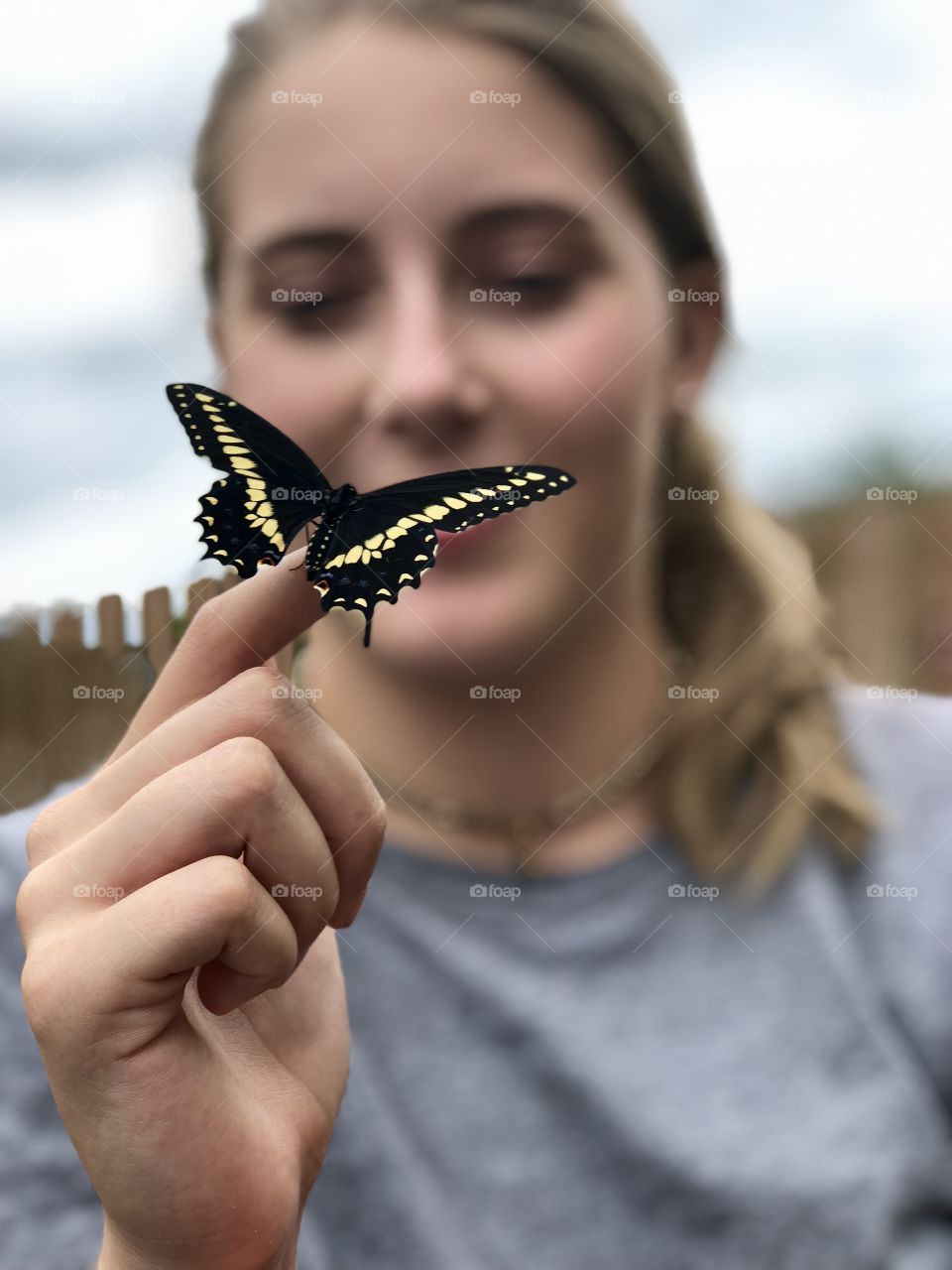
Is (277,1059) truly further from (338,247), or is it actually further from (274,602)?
(338,247)

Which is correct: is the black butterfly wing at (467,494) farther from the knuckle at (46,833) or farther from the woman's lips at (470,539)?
the woman's lips at (470,539)

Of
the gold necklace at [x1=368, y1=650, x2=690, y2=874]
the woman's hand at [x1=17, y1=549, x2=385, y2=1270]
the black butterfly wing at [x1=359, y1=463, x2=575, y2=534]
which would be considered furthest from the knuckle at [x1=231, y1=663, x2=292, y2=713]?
the gold necklace at [x1=368, y1=650, x2=690, y2=874]

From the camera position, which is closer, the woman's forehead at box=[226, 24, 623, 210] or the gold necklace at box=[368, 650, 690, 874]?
the woman's forehead at box=[226, 24, 623, 210]

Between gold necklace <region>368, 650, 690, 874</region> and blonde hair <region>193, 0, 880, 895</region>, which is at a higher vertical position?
blonde hair <region>193, 0, 880, 895</region>

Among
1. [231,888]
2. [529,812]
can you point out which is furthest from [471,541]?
[231,888]

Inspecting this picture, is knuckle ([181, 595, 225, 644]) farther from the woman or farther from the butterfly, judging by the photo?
the woman

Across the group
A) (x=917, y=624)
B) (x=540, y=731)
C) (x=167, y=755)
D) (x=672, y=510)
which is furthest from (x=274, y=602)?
(x=917, y=624)
